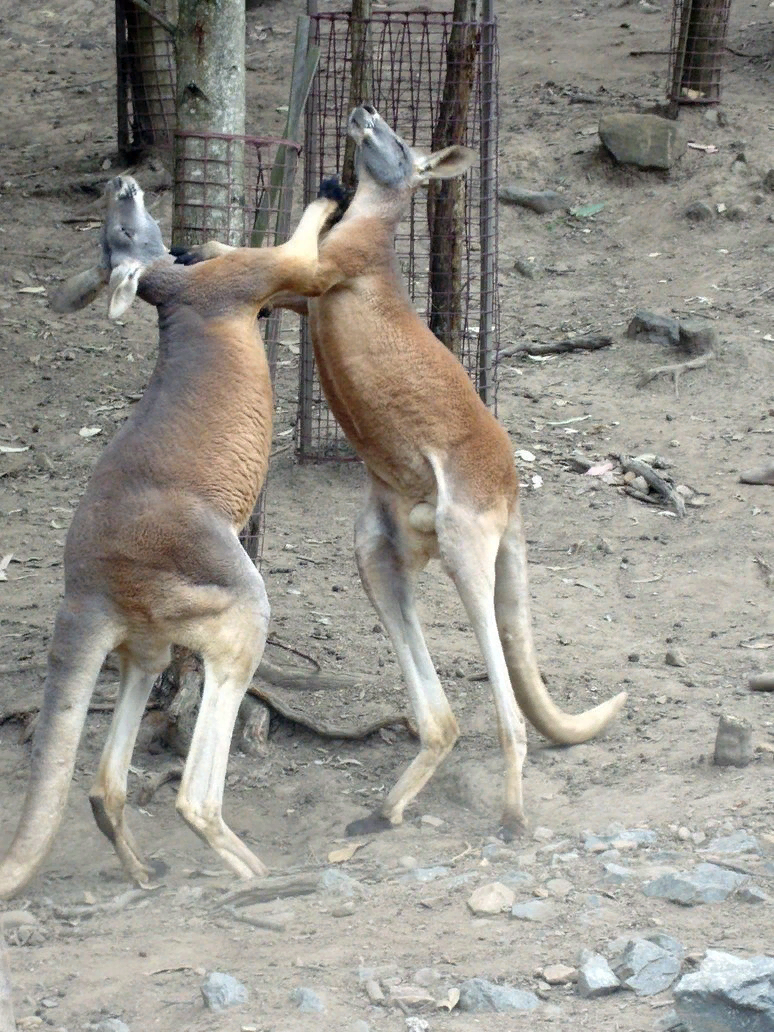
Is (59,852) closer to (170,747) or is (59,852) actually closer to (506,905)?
(170,747)

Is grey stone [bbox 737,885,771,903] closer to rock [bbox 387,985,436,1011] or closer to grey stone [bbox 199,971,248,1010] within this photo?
rock [bbox 387,985,436,1011]

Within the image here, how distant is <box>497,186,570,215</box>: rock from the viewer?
13.4 metres

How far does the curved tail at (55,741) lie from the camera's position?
482 centimetres

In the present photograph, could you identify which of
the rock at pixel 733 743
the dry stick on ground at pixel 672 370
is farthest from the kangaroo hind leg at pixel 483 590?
the dry stick on ground at pixel 672 370

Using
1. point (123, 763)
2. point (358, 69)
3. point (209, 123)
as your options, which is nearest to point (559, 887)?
point (123, 763)

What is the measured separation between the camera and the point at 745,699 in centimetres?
645

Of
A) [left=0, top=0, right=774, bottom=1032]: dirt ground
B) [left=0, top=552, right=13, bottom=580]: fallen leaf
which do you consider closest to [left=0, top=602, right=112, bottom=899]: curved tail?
[left=0, top=0, right=774, bottom=1032]: dirt ground

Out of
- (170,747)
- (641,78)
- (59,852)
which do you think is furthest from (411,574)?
(641,78)

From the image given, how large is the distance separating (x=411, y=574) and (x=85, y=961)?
234 centimetres

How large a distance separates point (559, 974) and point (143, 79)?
40.2ft

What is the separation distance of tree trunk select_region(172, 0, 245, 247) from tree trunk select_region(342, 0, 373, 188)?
101 inches

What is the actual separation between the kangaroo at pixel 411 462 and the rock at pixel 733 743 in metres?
0.71

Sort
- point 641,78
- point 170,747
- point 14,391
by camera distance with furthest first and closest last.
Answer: point 641,78 → point 14,391 → point 170,747

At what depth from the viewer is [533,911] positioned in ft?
14.3
